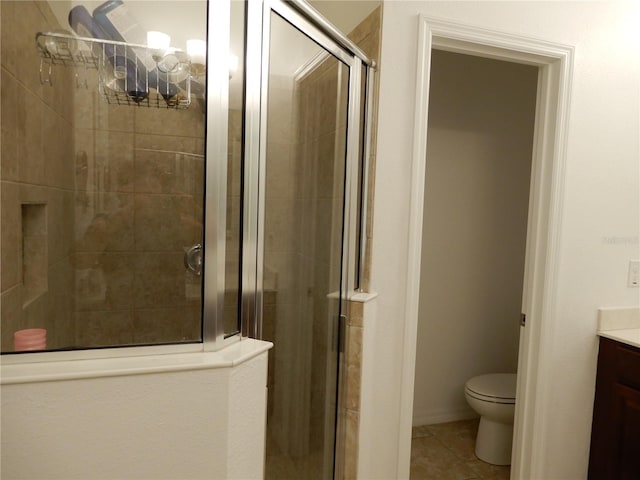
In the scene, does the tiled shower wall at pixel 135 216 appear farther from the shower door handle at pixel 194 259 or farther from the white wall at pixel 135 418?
the white wall at pixel 135 418

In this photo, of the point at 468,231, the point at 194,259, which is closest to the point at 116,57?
the point at 194,259

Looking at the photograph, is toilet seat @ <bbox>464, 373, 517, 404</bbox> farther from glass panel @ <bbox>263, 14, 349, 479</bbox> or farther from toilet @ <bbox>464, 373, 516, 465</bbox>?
glass panel @ <bbox>263, 14, 349, 479</bbox>

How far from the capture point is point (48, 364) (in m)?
0.97

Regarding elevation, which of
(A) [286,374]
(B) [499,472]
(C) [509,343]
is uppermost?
(A) [286,374]

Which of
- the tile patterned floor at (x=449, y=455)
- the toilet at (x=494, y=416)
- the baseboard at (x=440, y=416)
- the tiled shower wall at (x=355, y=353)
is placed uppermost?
the tiled shower wall at (x=355, y=353)

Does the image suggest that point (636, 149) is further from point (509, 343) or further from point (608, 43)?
point (509, 343)

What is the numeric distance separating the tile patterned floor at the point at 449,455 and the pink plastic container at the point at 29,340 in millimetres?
1910

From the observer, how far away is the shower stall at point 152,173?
1.08 metres

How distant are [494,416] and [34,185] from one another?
2.32m

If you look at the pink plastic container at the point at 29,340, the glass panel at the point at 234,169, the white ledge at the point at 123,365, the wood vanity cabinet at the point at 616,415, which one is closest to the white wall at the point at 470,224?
the wood vanity cabinet at the point at 616,415

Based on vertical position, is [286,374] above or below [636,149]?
below

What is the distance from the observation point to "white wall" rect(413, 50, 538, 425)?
2.72 metres

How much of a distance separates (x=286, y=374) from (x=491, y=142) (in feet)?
6.76

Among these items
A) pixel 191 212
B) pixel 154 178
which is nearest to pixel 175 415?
pixel 191 212
